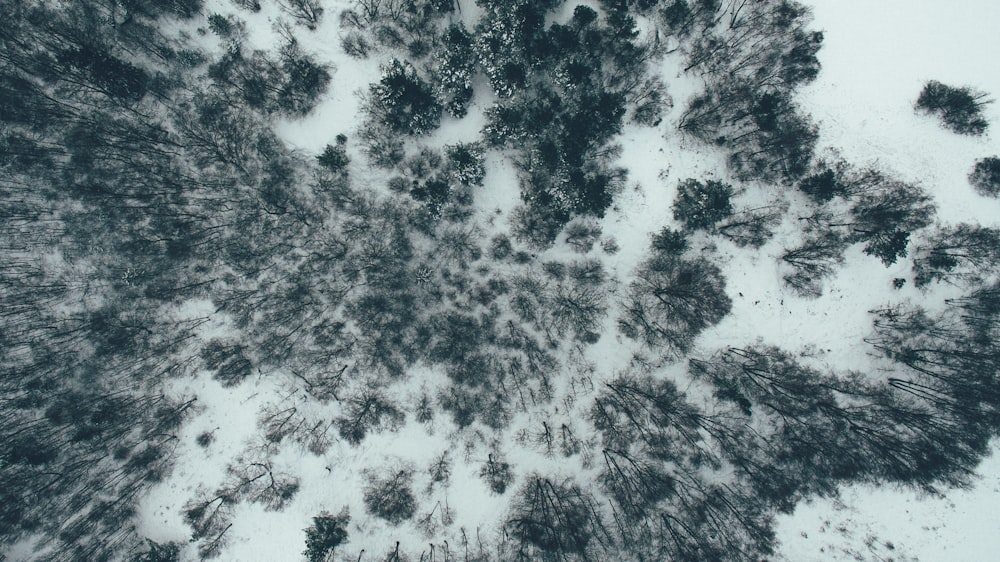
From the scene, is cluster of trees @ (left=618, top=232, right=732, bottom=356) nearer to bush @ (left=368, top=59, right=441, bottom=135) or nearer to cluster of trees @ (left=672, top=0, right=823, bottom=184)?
cluster of trees @ (left=672, top=0, right=823, bottom=184)

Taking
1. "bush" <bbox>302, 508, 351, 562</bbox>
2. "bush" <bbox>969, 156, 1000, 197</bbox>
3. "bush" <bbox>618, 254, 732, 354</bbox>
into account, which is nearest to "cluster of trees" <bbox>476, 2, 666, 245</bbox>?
"bush" <bbox>618, 254, 732, 354</bbox>

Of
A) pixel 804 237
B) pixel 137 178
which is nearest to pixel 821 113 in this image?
pixel 804 237

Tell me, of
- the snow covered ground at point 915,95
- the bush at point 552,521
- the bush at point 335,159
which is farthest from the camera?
the bush at point 552,521

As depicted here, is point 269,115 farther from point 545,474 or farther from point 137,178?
point 545,474

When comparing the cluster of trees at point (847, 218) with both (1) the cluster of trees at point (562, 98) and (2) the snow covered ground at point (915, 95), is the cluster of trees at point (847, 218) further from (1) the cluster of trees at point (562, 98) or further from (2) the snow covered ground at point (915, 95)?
(1) the cluster of trees at point (562, 98)

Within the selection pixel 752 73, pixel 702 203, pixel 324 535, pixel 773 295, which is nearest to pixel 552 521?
pixel 324 535

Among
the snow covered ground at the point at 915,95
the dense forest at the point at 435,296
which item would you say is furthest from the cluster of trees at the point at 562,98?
the snow covered ground at the point at 915,95
